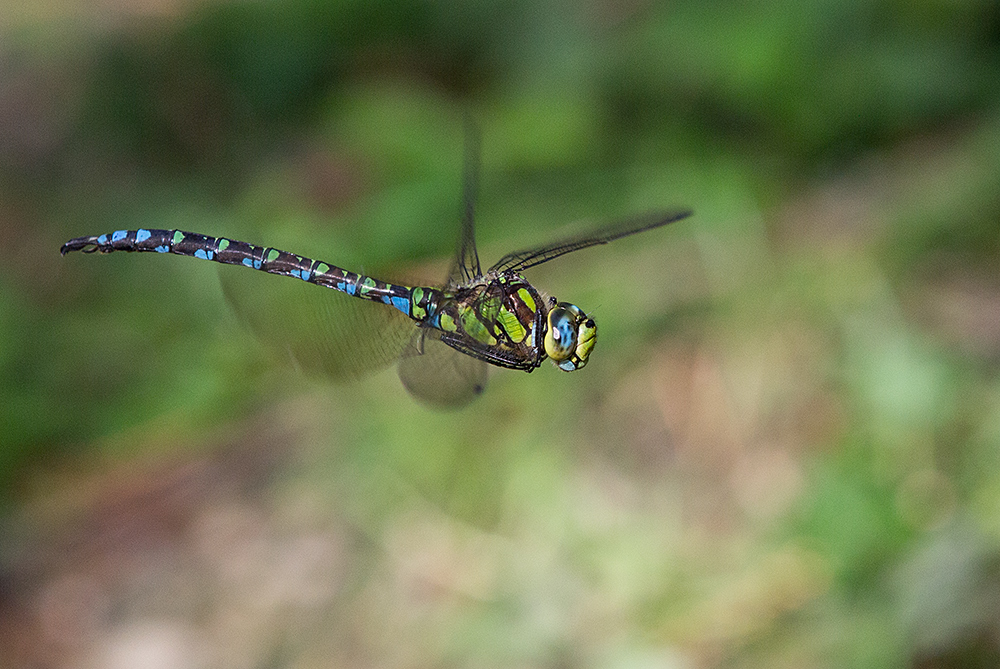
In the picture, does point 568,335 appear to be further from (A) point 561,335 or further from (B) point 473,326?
(B) point 473,326

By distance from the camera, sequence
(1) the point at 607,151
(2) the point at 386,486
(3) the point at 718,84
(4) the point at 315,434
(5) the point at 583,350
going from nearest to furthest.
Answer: (5) the point at 583,350 → (2) the point at 386,486 → (4) the point at 315,434 → (3) the point at 718,84 → (1) the point at 607,151

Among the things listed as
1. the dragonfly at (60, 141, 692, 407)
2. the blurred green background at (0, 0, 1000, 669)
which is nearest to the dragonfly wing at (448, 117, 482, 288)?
the dragonfly at (60, 141, 692, 407)

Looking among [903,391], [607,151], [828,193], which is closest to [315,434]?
[607,151]

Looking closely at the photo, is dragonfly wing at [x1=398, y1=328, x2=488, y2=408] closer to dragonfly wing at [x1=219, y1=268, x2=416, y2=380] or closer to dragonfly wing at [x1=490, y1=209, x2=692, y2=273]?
dragonfly wing at [x1=219, y1=268, x2=416, y2=380]

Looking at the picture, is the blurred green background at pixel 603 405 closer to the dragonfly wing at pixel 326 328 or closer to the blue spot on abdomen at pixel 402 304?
the dragonfly wing at pixel 326 328

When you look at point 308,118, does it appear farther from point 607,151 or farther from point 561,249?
point 561,249

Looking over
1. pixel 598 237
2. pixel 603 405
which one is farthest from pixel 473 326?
pixel 603 405
